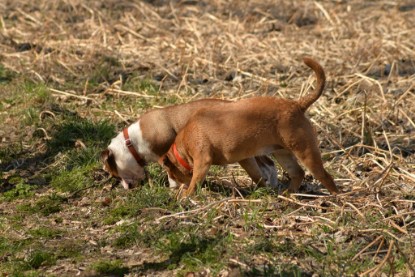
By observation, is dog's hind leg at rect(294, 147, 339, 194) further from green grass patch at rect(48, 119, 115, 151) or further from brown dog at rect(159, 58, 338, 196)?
green grass patch at rect(48, 119, 115, 151)

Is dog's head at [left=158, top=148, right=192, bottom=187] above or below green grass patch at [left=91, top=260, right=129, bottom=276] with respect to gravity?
below

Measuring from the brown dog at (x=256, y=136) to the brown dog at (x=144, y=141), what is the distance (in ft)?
1.98

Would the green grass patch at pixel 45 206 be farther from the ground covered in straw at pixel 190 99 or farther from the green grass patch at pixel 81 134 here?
the green grass patch at pixel 81 134

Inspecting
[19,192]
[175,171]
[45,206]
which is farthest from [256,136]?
[19,192]

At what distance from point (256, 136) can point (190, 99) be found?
9.43ft

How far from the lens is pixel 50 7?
13.2m

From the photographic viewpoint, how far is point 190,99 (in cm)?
958

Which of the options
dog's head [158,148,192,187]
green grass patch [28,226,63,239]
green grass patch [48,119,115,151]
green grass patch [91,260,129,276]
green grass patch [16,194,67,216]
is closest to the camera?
green grass patch [91,260,129,276]

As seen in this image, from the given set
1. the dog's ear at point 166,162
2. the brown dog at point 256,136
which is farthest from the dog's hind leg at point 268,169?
the dog's ear at point 166,162

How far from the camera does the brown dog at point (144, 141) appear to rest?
7.77 metres

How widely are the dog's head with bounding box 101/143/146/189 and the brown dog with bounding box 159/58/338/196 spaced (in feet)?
2.07

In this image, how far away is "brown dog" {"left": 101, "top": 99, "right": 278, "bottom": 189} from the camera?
7.77m

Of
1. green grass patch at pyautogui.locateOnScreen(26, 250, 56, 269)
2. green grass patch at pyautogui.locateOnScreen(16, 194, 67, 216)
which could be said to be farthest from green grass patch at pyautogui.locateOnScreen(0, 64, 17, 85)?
green grass patch at pyautogui.locateOnScreen(26, 250, 56, 269)

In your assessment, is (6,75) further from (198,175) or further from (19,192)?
(198,175)
